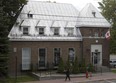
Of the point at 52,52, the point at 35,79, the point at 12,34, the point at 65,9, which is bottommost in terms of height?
the point at 35,79

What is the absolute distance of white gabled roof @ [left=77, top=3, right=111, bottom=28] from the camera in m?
42.8

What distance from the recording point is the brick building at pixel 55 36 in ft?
127

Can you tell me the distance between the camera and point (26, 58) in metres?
39.0

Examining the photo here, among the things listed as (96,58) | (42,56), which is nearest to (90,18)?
(96,58)

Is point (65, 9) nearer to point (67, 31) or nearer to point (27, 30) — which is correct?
point (67, 31)

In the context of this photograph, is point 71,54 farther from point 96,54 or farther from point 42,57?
point 42,57

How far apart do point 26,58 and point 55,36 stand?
5.61m

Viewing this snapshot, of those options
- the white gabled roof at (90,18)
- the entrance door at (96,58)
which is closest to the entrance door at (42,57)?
the white gabled roof at (90,18)

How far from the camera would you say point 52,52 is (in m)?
40.2

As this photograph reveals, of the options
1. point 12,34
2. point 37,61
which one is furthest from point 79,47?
point 12,34

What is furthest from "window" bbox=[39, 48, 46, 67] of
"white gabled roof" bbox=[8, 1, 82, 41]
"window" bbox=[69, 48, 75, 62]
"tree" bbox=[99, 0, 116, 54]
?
"tree" bbox=[99, 0, 116, 54]

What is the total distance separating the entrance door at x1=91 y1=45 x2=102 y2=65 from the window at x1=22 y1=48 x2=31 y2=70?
10337 mm

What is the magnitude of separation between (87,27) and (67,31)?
127 inches

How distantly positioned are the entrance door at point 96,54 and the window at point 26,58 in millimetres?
10337
